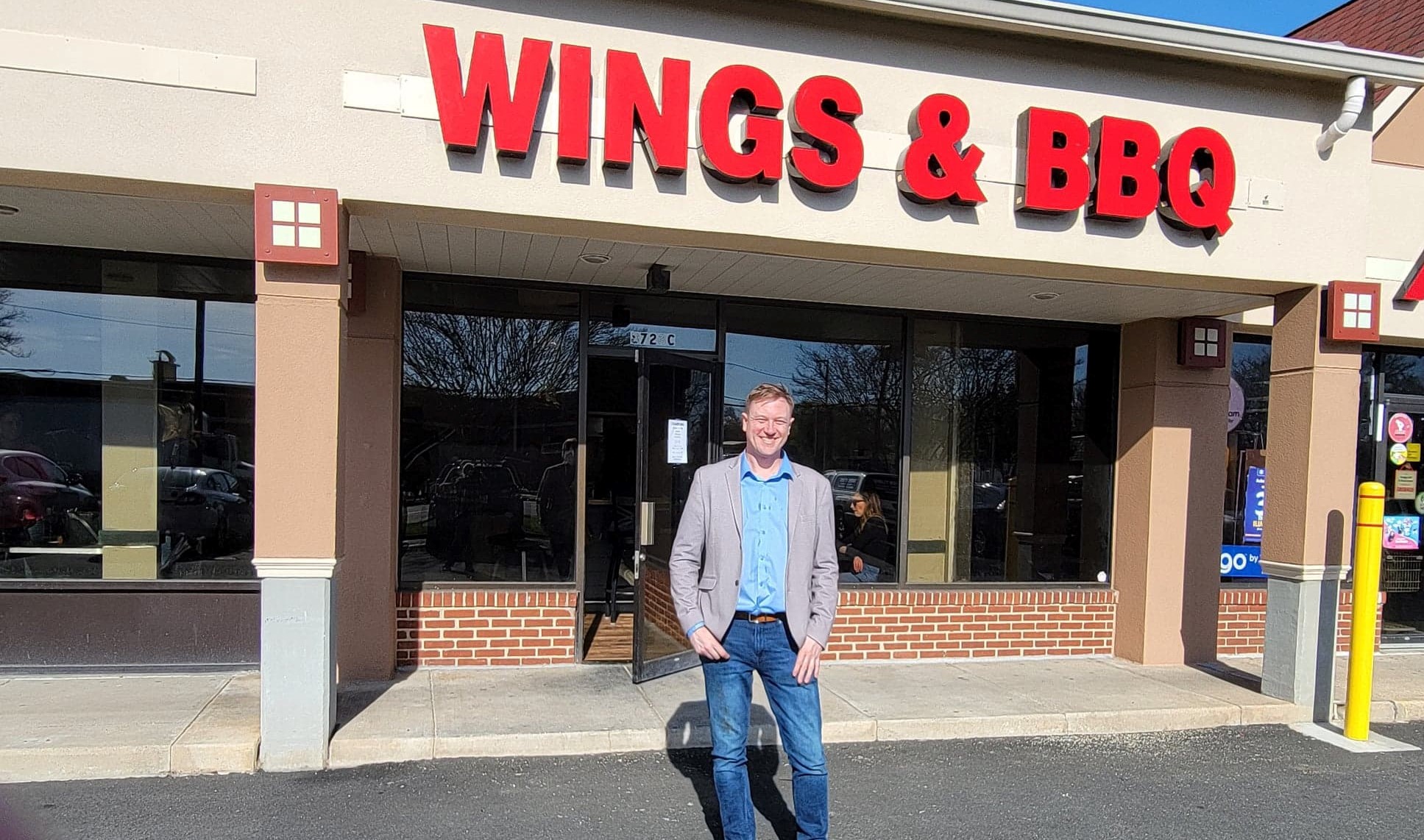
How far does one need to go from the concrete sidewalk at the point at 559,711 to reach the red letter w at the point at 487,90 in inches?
131

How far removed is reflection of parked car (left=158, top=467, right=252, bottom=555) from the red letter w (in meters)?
3.40

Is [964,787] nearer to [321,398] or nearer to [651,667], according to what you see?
[651,667]

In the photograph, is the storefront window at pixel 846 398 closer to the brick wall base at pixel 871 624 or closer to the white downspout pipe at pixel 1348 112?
the brick wall base at pixel 871 624

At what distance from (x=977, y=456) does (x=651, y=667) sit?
3467 millimetres

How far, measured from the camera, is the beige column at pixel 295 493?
4.63 m

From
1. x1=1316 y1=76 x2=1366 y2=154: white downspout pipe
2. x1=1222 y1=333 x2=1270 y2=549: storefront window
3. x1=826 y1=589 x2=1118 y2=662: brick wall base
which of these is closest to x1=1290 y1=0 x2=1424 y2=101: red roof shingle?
x1=1316 y1=76 x2=1366 y2=154: white downspout pipe

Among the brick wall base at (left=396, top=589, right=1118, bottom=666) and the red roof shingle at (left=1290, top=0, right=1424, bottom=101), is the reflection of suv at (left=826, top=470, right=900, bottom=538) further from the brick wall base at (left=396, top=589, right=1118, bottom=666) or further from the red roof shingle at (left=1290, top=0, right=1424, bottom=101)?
the red roof shingle at (left=1290, top=0, right=1424, bottom=101)

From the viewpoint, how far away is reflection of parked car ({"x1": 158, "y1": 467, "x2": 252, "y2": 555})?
21.0 ft

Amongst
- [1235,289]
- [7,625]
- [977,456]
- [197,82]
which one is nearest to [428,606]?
[7,625]

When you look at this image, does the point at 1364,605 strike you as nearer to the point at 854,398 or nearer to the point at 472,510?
the point at 854,398

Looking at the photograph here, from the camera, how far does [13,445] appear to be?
20.4ft

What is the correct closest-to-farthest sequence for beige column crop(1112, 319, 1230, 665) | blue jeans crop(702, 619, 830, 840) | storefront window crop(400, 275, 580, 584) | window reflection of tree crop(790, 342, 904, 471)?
blue jeans crop(702, 619, 830, 840) → storefront window crop(400, 275, 580, 584) → beige column crop(1112, 319, 1230, 665) → window reflection of tree crop(790, 342, 904, 471)

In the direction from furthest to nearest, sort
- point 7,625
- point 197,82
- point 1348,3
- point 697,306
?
point 1348,3, point 697,306, point 7,625, point 197,82

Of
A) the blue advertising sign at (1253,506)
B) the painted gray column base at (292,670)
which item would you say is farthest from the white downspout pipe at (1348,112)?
the painted gray column base at (292,670)
